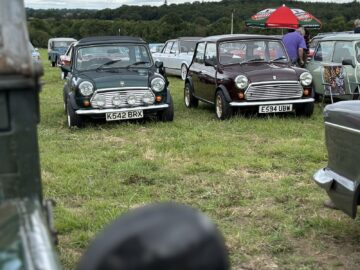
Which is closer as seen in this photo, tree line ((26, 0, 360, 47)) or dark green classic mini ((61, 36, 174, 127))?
dark green classic mini ((61, 36, 174, 127))

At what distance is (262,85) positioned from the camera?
9.04 metres

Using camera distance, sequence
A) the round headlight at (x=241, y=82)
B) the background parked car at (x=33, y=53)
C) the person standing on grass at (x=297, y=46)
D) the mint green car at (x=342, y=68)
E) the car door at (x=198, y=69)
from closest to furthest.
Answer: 1. the background parked car at (x=33, y=53)
2. the round headlight at (x=241, y=82)
3. the mint green car at (x=342, y=68)
4. the car door at (x=198, y=69)
5. the person standing on grass at (x=297, y=46)

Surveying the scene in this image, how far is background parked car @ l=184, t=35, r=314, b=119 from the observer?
9039 millimetres

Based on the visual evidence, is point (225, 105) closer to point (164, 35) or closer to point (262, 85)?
point (262, 85)

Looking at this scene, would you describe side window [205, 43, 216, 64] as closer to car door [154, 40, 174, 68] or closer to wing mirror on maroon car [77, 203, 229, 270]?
car door [154, 40, 174, 68]

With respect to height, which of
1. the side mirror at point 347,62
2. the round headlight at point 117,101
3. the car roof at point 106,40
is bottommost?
the round headlight at point 117,101

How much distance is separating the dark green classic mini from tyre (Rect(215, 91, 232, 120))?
0.87 meters

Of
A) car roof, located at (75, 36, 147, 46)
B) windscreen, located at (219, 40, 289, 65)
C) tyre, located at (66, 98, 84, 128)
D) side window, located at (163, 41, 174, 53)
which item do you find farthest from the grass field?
side window, located at (163, 41, 174, 53)

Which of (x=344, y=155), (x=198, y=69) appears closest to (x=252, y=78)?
(x=198, y=69)

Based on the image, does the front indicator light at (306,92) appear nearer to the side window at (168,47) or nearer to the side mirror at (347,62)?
the side mirror at (347,62)

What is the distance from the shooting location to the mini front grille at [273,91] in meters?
9.04

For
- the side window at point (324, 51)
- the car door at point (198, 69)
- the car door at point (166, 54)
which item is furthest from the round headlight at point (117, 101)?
the car door at point (166, 54)

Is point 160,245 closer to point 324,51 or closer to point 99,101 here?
point 99,101

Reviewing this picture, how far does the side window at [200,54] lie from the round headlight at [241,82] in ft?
5.88
